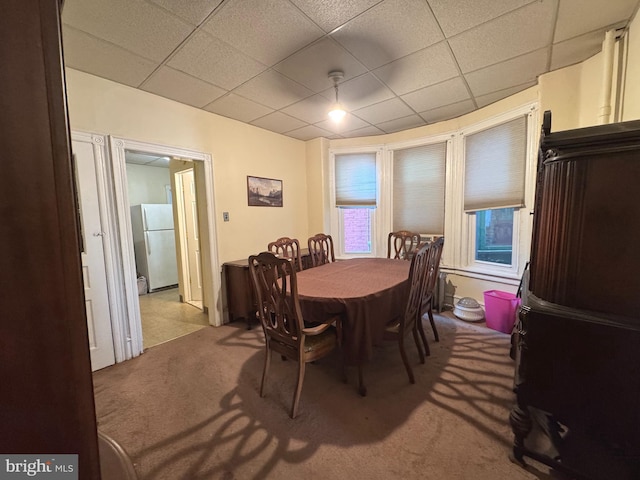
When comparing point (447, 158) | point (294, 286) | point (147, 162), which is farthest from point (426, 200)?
point (147, 162)

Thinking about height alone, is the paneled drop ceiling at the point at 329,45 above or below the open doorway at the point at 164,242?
above

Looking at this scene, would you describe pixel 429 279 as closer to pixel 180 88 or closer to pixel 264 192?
pixel 264 192

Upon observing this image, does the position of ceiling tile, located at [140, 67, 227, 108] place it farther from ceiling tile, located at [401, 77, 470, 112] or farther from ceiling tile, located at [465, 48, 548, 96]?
ceiling tile, located at [465, 48, 548, 96]

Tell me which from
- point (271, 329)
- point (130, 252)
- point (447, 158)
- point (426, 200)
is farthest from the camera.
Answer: point (426, 200)

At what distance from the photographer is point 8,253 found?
431 mm

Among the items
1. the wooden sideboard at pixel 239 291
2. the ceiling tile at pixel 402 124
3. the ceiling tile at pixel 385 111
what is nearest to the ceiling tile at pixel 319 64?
the ceiling tile at pixel 385 111

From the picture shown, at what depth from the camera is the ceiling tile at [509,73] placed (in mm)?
2139

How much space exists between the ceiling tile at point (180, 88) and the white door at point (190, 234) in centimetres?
124

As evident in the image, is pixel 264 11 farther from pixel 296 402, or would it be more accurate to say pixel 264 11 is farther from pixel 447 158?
pixel 447 158

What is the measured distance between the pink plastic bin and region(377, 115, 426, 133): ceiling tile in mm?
2312

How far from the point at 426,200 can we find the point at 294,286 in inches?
112

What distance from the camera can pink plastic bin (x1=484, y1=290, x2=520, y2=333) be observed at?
108 inches

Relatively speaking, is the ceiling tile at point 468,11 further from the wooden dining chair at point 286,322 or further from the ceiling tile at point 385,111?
the wooden dining chair at point 286,322

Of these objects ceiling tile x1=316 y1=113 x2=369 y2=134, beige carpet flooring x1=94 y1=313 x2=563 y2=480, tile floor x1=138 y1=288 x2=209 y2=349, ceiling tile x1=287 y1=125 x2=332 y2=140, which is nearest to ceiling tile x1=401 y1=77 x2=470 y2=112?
ceiling tile x1=316 y1=113 x2=369 y2=134
